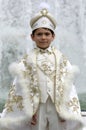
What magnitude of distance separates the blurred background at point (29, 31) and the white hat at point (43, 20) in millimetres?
2727

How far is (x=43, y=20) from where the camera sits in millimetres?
4102

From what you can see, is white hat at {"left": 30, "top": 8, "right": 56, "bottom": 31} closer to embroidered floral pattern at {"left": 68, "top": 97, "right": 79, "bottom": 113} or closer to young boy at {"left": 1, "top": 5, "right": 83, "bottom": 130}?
young boy at {"left": 1, "top": 5, "right": 83, "bottom": 130}

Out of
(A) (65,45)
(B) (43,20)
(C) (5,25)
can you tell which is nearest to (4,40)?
(C) (5,25)

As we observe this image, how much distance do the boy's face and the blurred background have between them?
9.03 feet

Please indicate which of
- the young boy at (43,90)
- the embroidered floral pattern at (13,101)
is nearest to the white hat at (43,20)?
the young boy at (43,90)

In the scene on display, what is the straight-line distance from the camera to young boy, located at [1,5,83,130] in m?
4.00

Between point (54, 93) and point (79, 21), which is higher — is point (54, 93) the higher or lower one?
the lower one

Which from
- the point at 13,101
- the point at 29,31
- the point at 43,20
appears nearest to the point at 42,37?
the point at 43,20

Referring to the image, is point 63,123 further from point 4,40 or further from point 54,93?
point 4,40

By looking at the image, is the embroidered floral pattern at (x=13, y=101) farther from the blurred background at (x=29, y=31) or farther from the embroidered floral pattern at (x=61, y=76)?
the blurred background at (x=29, y=31)

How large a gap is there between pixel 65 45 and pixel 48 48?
295 centimetres

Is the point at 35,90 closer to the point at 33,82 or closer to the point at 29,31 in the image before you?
the point at 33,82

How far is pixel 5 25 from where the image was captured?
711 cm

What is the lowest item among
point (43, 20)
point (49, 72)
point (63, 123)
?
point (63, 123)
